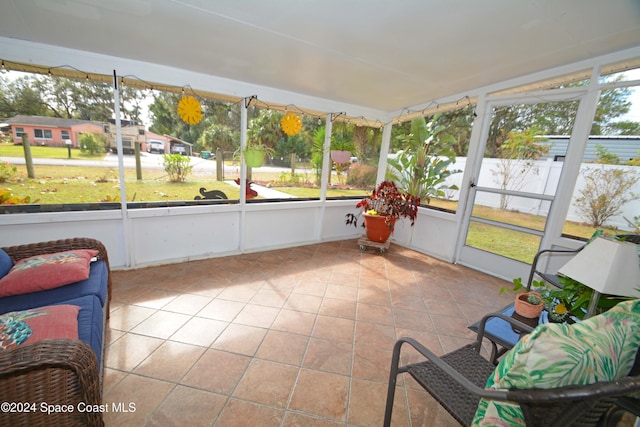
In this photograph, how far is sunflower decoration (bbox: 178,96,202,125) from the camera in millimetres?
3037

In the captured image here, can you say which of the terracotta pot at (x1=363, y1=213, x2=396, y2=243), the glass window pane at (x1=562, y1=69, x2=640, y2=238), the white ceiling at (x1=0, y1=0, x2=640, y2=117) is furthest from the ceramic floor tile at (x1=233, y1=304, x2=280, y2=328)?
the glass window pane at (x1=562, y1=69, x2=640, y2=238)

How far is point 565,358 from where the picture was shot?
26.7 inches

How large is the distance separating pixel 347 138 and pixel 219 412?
3.93 metres

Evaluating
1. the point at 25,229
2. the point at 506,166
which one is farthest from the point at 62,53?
the point at 506,166

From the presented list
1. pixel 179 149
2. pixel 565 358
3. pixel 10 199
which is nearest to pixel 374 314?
pixel 565 358

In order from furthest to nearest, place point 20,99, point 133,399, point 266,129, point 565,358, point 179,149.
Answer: point 266,129
point 179,149
point 20,99
point 133,399
point 565,358

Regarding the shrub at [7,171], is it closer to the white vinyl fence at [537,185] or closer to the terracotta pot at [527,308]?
the terracotta pot at [527,308]

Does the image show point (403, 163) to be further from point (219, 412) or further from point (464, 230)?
point (219, 412)

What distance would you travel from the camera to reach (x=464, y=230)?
3.71m

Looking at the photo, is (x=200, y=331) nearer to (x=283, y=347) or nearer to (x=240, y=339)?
(x=240, y=339)

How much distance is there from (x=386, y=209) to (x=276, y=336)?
2595 mm

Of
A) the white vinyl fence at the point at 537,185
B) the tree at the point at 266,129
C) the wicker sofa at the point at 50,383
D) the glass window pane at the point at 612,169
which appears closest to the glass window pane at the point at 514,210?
the white vinyl fence at the point at 537,185

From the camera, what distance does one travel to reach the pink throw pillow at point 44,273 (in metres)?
1.50

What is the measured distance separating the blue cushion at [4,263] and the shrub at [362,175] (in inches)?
162
